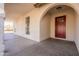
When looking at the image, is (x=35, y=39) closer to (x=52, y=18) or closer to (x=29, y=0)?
(x=52, y=18)

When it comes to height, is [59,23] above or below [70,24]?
above

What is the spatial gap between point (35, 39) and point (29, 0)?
5456 millimetres

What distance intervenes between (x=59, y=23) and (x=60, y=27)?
1.10ft

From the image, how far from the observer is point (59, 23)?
25.2 ft

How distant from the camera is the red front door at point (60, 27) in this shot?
7154mm

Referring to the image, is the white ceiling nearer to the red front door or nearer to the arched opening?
the arched opening

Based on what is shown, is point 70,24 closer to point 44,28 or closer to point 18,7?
point 44,28

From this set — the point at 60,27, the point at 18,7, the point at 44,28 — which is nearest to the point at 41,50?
the point at 44,28

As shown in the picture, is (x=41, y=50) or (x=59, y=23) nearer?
(x=41, y=50)

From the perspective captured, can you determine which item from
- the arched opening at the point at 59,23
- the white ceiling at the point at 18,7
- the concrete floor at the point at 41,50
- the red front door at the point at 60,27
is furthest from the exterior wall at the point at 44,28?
the concrete floor at the point at 41,50

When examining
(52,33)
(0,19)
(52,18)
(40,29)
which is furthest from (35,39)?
(0,19)

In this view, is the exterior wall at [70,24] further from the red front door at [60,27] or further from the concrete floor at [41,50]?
the concrete floor at [41,50]

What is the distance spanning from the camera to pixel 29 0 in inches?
54.9

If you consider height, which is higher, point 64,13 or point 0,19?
point 64,13
